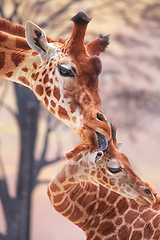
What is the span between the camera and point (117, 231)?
1008 mm

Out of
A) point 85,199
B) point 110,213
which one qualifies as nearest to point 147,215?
point 110,213

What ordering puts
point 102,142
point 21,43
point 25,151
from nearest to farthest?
point 102,142, point 21,43, point 25,151

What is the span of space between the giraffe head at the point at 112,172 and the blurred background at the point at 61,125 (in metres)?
1.82

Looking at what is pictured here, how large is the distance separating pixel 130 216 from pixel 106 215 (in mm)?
91

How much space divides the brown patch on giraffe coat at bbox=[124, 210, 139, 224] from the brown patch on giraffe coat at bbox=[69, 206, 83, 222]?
0.17 meters

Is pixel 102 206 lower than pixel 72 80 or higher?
lower

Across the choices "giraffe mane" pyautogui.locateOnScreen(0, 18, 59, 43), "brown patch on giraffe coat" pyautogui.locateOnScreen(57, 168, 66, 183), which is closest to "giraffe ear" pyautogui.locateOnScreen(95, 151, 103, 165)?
"brown patch on giraffe coat" pyautogui.locateOnScreen(57, 168, 66, 183)

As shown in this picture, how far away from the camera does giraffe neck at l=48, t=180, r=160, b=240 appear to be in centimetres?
100

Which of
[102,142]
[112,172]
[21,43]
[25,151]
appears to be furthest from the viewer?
[25,151]

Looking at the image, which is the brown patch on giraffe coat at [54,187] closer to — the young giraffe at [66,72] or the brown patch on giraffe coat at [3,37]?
the young giraffe at [66,72]

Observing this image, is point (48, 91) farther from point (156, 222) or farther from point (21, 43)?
point (156, 222)

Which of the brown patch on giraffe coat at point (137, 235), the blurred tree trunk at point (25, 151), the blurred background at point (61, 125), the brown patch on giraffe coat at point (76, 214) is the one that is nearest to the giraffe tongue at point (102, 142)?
the brown patch on giraffe coat at point (76, 214)

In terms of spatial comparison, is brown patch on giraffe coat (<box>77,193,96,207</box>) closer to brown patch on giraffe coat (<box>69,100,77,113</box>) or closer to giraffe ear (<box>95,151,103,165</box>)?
giraffe ear (<box>95,151,103,165</box>)

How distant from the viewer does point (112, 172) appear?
2.84 feet
